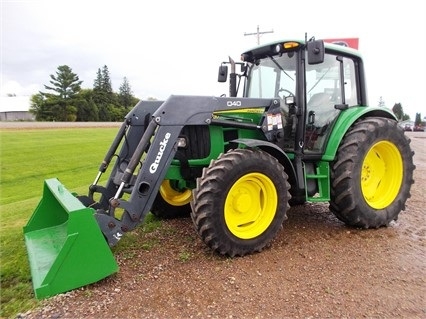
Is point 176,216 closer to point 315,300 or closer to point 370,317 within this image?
point 315,300

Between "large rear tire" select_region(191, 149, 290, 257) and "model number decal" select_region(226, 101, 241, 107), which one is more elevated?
"model number decal" select_region(226, 101, 241, 107)

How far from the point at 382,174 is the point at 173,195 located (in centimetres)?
301

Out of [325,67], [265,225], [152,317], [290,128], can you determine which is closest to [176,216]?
[265,225]

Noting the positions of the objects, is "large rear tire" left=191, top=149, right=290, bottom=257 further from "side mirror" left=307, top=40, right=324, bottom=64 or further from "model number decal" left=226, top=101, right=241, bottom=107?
"side mirror" left=307, top=40, right=324, bottom=64

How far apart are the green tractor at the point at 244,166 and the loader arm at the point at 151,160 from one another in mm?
11

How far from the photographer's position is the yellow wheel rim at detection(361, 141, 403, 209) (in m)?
4.99

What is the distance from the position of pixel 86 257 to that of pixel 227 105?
7.33ft

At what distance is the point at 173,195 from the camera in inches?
204

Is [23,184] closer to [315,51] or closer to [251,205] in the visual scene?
[251,205]

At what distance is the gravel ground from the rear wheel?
57 cm

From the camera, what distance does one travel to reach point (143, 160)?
3.70 meters

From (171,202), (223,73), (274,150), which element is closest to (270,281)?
(274,150)

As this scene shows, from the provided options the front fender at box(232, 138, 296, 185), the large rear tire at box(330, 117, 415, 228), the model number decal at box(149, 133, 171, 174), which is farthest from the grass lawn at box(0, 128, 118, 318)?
the large rear tire at box(330, 117, 415, 228)

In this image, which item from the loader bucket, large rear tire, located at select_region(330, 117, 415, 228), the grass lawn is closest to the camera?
the loader bucket
